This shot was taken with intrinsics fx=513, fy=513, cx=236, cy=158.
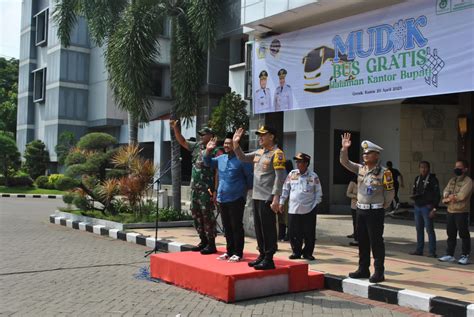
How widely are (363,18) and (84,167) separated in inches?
325

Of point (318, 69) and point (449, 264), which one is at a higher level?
point (318, 69)

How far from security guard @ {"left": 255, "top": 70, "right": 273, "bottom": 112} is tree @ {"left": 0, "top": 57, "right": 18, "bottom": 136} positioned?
36.0 meters

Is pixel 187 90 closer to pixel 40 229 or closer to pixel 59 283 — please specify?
pixel 40 229

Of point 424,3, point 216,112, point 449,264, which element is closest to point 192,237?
point 449,264

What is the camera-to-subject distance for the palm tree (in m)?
13.1

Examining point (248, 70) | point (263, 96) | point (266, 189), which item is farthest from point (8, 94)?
point (266, 189)

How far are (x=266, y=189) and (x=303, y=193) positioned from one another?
207 cm

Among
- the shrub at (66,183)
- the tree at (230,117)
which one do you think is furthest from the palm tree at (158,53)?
the tree at (230,117)

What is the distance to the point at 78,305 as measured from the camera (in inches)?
222

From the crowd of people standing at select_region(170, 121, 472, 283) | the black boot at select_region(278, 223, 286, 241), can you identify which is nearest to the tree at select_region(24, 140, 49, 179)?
the black boot at select_region(278, 223, 286, 241)

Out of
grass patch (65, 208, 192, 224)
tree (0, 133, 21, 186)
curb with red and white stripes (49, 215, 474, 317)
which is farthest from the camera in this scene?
tree (0, 133, 21, 186)

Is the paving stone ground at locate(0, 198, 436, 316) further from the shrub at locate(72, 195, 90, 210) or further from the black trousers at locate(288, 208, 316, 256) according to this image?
the shrub at locate(72, 195, 90, 210)

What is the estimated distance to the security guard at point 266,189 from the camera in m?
6.36

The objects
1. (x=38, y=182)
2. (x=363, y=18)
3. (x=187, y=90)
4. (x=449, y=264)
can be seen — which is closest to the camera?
(x=449, y=264)
